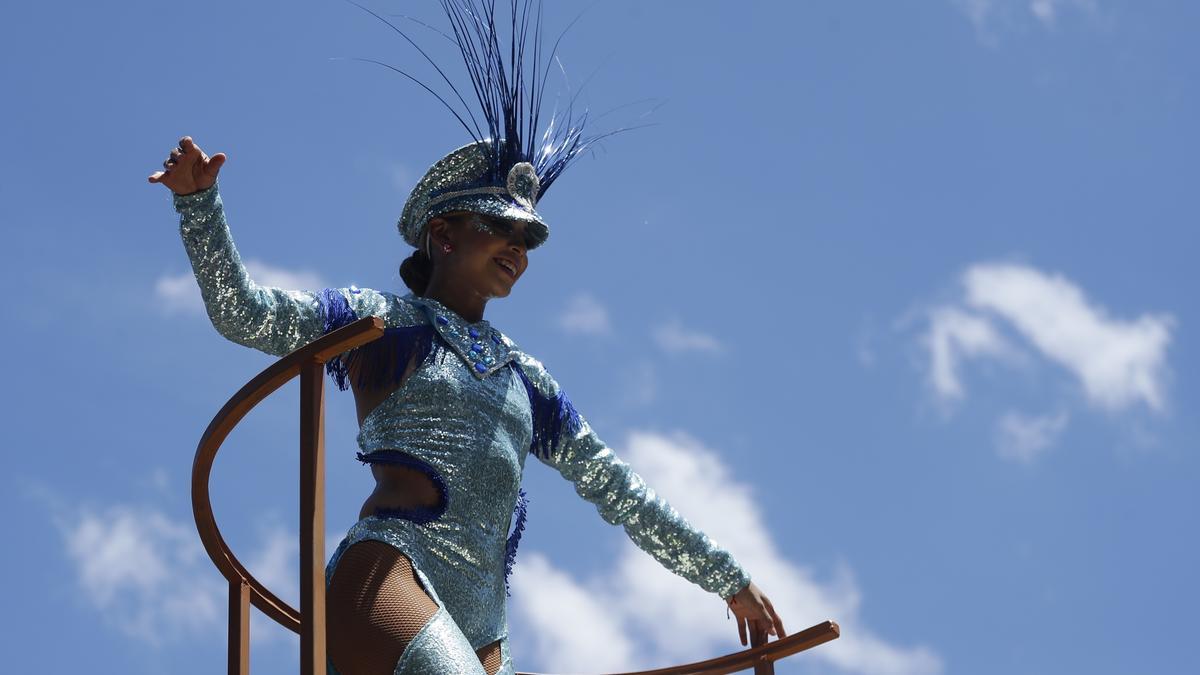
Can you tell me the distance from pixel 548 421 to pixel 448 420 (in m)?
0.51

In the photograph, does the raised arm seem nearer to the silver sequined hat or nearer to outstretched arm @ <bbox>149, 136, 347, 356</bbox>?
outstretched arm @ <bbox>149, 136, 347, 356</bbox>

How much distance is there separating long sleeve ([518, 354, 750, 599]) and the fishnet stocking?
0.80m

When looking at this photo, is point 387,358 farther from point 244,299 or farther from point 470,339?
point 244,299

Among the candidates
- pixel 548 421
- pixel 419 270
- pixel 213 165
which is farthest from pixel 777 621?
pixel 213 165

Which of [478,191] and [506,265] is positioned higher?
[478,191]

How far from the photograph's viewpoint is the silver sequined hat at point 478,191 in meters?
4.46

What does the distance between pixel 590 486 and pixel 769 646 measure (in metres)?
0.62

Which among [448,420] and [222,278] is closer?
[222,278]

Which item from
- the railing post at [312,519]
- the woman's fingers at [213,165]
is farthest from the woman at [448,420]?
the railing post at [312,519]

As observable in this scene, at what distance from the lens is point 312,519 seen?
331 cm

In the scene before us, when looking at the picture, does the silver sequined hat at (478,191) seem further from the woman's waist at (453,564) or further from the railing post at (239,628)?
the railing post at (239,628)

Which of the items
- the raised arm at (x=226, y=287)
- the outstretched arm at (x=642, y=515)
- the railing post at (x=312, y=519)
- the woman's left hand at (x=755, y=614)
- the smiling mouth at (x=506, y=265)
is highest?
the smiling mouth at (x=506, y=265)

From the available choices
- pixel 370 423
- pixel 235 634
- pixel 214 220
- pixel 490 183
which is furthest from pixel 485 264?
pixel 235 634

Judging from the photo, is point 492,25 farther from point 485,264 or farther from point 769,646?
point 769,646
